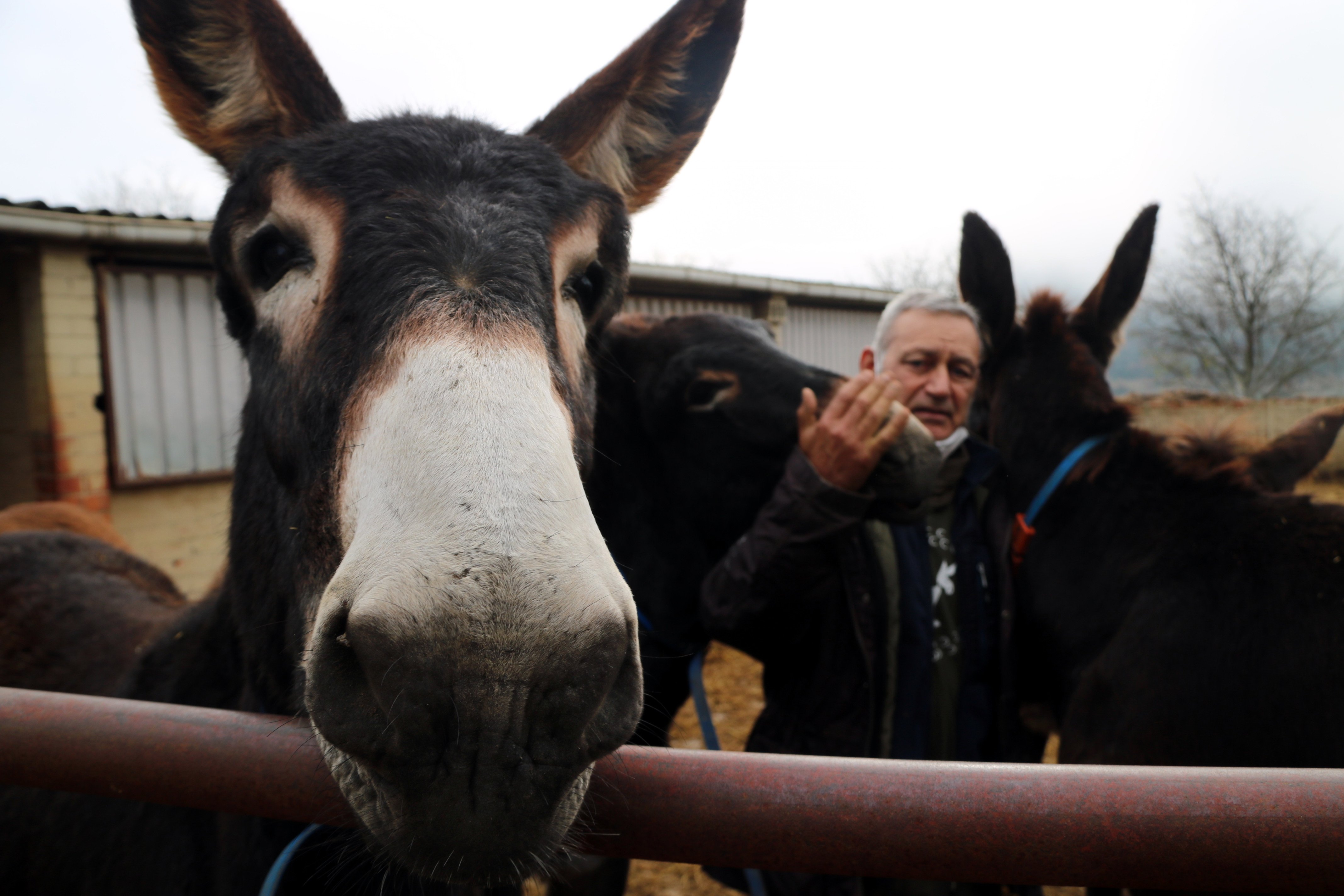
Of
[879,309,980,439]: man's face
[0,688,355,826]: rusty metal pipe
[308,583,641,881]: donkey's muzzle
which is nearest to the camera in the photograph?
[308,583,641,881]: donkey's muzzle

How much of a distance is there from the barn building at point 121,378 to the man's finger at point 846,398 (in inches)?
173

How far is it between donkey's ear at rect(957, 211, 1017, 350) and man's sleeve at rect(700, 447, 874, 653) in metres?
1.31

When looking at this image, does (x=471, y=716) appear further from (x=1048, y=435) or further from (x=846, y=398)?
(x=1048, y=435)

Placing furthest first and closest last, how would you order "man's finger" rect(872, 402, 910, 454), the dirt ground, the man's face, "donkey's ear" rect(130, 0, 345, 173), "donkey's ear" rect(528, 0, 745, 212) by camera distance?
the dirt ground < the man's face < "man's finger" rect(872, 402, 910, 454) < "donkey's ear" rect(528, 0, 745, 212) < "donkey's ear" rect(130, 0, 345, 173)

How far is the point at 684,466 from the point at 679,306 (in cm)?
857

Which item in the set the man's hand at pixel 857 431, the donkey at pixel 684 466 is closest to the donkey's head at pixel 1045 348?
the donkey at pixel 684 466

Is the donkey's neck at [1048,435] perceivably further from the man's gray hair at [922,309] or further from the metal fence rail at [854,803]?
the metal fence rail at [854,803]


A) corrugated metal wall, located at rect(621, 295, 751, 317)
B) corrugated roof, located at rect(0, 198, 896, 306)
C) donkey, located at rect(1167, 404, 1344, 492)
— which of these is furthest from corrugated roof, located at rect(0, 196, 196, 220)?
donkey, located at rect(1167, 404, 1344, 492)

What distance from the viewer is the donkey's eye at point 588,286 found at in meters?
1.52

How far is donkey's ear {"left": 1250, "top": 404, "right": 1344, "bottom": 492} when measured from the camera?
3475mm

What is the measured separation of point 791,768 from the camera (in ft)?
2.97

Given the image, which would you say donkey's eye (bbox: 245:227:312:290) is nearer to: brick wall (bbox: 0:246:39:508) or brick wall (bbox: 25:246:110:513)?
brick wall (bbox: 25:246:110:513)

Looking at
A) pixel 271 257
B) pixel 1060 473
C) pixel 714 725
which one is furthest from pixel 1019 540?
pixel 714 725

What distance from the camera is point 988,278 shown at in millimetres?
2961
